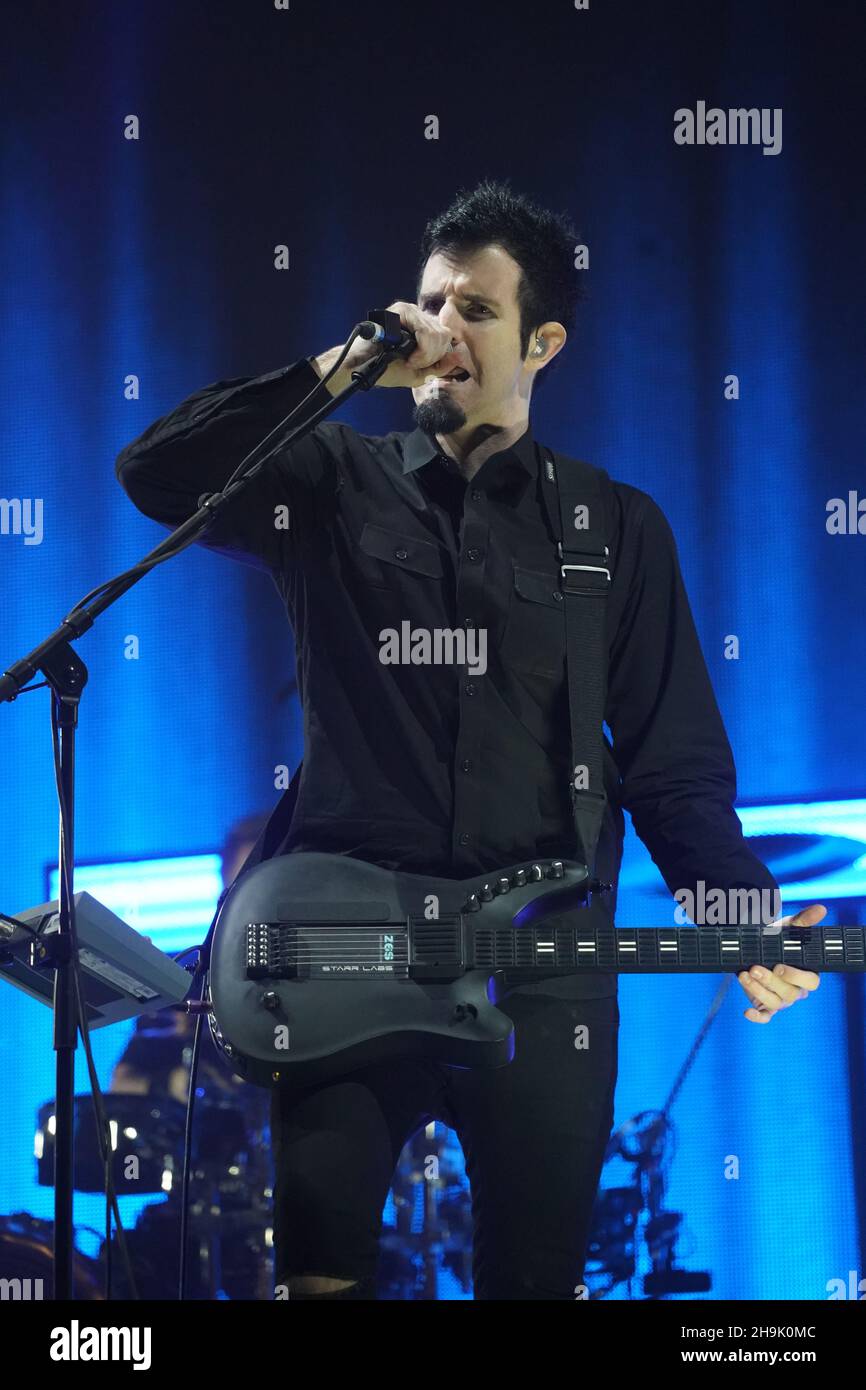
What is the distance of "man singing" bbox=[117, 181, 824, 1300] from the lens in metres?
2.29

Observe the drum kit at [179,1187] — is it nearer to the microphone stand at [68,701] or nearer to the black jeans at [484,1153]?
the microphone stand at [68,701]

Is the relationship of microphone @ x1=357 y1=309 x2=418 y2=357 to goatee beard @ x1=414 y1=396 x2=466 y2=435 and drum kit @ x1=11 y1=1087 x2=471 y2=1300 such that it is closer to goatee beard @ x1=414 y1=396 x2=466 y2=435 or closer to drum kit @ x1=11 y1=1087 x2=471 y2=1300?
goatee beard @ x1=414 y1=396 x2=466 y2=435

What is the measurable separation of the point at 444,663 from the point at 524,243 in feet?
2.81

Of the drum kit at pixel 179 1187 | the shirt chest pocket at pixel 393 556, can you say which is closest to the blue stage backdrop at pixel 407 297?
the drum kit at pixel 179 1187

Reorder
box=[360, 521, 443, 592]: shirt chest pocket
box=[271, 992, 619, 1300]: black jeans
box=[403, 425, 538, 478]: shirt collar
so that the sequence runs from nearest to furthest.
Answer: box=[271, 992, 619, 1300]: black jeans < box=[360, 521, 443, 592]: shirt chest pocket < box=[403, 425, 538, 478]: shirt collar

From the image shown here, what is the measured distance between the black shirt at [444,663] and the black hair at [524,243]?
288 millimetres

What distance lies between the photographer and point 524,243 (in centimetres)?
285

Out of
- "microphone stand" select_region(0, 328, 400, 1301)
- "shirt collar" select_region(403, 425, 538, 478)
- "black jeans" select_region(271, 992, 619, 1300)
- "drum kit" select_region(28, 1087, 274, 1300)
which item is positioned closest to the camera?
"black jeans" select_region(271, 992, 619, 1300)

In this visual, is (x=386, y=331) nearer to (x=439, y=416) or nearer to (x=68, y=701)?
Answer: (x=439, y=416)

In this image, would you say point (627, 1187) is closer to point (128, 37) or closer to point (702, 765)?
point (702, 765)

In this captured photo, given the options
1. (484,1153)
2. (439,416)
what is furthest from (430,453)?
(484,1153)

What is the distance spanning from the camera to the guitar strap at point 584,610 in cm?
253

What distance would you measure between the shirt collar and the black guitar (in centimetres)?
74

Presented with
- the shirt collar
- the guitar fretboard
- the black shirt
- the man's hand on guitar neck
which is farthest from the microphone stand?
the man's hand on guitar neck
